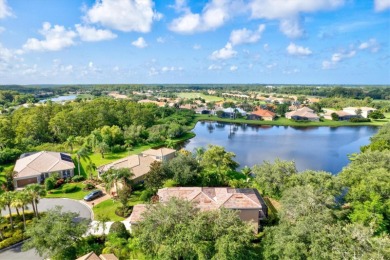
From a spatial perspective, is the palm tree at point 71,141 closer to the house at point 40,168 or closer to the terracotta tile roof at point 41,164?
the terracotta tile roof at point 41,164

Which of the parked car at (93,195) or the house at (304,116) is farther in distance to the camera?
the house at (304,116)

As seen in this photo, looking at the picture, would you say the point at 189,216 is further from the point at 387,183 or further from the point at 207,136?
the point at 207,136

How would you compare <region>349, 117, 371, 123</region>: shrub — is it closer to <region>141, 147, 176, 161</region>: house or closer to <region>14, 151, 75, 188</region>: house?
<region>141, 147, 176, 161</region>: house

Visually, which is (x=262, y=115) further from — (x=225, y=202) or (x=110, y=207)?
(x=110, y=207)

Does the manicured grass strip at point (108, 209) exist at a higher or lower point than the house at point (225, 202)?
lower

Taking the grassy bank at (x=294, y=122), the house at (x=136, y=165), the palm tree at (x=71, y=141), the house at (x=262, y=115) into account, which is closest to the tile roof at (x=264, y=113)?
the house at (x=262, y=115)

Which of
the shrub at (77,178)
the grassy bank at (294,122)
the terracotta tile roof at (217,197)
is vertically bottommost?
the grassy bank at (294,122)

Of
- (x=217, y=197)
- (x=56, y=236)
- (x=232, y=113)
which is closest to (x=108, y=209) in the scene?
(x=56, y=236)
